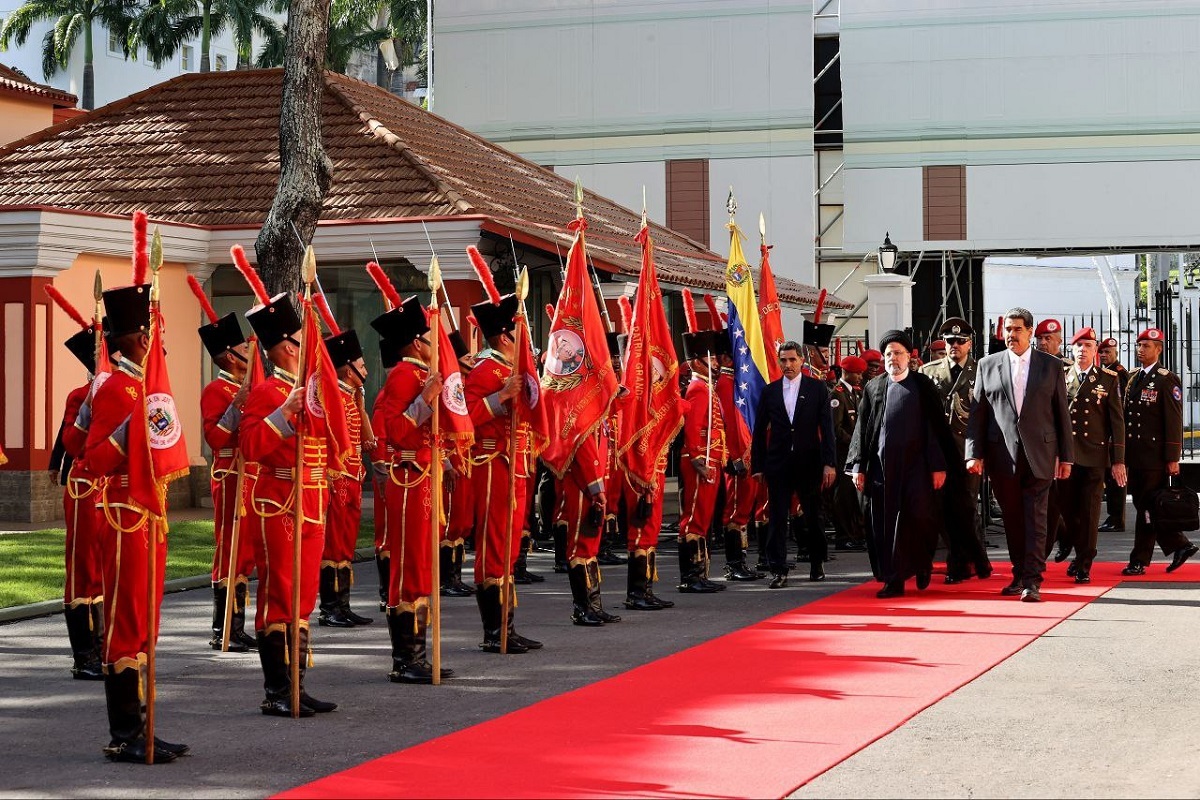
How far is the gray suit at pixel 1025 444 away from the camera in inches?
502

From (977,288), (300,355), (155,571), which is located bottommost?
(155,571)

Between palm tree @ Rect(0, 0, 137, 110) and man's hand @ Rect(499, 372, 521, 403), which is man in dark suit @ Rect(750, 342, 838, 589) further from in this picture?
palm tree @ Rect(0, 0, 137, 110)

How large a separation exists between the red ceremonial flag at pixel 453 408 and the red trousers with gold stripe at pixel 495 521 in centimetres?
55

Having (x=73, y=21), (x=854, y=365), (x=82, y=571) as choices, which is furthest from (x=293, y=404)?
(x=73, y=21)

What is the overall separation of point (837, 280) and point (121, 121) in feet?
63.6

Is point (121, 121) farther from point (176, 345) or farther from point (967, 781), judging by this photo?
point (967, 781)

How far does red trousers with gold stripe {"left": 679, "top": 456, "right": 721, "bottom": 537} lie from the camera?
529 inches

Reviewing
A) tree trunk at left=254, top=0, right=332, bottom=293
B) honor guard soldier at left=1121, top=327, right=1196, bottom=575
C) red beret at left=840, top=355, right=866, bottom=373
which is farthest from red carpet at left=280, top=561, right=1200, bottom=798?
tree trunk at left=254, top=0, right=332, bottom=293

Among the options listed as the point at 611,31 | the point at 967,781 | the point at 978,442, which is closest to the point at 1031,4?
the point at 611,31

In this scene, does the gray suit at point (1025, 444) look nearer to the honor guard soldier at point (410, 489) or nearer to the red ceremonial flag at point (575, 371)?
the red ceremonial flag at point (575, 371)

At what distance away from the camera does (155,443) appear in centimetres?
764

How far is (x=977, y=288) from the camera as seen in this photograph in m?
40.2

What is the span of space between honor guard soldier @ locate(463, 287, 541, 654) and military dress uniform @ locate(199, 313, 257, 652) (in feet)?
5.08

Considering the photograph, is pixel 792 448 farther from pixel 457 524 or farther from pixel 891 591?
pixel 457 524
